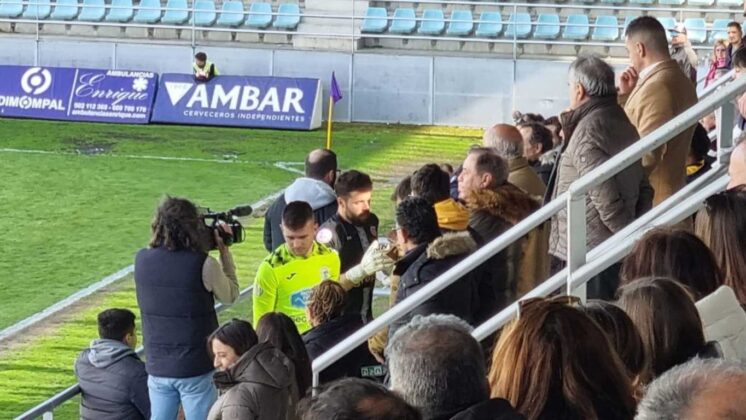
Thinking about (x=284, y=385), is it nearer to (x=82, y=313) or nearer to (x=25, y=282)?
(x=82, y=313)

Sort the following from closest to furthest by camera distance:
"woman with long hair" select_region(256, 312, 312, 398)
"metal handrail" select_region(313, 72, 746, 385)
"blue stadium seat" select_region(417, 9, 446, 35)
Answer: "metal handrail" select_region(313, 72, 746, 385) → "woman with long hair" select_region(256, 312, 312, 398) → "blue stadium seat" select_region(417, 9, 446, 35)

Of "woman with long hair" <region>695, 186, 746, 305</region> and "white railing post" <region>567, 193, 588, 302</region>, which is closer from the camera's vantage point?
"woman with long hair" <region>695, 186, 746, 305</region>

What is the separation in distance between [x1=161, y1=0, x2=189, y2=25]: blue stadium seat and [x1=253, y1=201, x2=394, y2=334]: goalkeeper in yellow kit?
65.6 ft

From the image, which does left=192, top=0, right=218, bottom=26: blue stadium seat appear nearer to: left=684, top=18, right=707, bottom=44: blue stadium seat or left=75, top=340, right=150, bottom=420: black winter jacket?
left=684, top=18, right=707, bottom=44: blue stadium seat

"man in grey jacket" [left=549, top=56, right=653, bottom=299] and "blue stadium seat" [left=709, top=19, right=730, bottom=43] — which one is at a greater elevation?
"blue stadium seat" [left=709, top=19, right=730, bottom=43]

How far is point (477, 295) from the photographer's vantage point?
6.45m

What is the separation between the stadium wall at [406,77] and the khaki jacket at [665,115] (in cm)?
1547

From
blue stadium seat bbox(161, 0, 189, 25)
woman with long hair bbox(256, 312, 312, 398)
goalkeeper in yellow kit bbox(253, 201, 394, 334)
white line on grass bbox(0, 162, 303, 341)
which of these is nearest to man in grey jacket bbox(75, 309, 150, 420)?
goalkeeper in yellow kit bbox(253, 201, 394, 334)

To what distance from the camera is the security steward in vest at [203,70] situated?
22500 millimetres

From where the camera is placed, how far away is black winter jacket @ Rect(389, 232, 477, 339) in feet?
20.0

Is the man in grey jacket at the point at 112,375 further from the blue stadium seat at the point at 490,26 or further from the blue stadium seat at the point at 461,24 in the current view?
the blue stadium seat at the point at 461,24

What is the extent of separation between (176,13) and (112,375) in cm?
2059

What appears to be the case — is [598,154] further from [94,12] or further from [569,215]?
[94,12]

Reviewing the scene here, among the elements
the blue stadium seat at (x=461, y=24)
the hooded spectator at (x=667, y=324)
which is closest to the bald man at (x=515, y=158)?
the hooded spectator at (x=667, y=324)
